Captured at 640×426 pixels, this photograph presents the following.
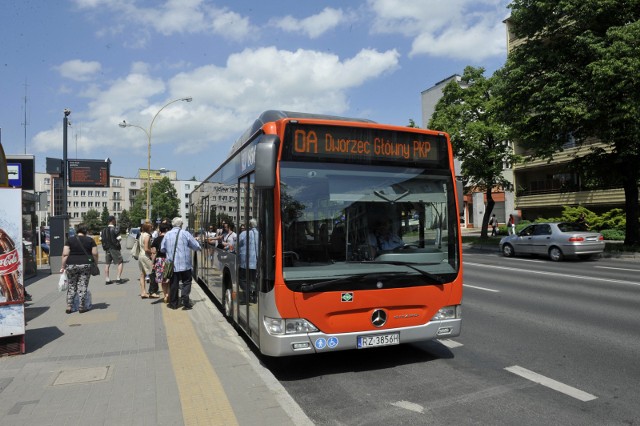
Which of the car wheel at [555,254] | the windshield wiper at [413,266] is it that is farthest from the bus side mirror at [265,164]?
the car wheel at [555,254]

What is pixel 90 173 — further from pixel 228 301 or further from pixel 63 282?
pixel 228 301

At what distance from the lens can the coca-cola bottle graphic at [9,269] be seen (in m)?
6.01

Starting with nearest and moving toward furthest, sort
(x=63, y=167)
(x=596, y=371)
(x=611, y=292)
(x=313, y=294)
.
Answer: (x=313, y=294) < (x=596, y=371) < (x=611, y=292) < (x=63, y=167)

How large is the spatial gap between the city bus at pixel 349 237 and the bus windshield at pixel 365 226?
0.01 metres

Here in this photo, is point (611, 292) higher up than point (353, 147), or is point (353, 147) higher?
point (353, 147)

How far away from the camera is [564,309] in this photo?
29.2 feet

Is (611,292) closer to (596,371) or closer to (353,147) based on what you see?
(596,371)

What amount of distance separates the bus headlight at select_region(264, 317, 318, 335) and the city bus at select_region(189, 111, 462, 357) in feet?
0.04

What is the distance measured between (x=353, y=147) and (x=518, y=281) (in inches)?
374

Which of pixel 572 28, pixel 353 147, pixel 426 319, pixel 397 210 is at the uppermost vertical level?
pixel 572 28

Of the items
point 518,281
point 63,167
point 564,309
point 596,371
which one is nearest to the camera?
point 596,371

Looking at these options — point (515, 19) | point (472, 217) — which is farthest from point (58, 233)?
point (472, 217)

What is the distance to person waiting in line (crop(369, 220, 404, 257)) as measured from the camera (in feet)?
17.8

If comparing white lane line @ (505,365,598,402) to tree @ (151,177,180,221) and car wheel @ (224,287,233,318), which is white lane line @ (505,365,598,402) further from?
tree @ (151,177,180,221)
